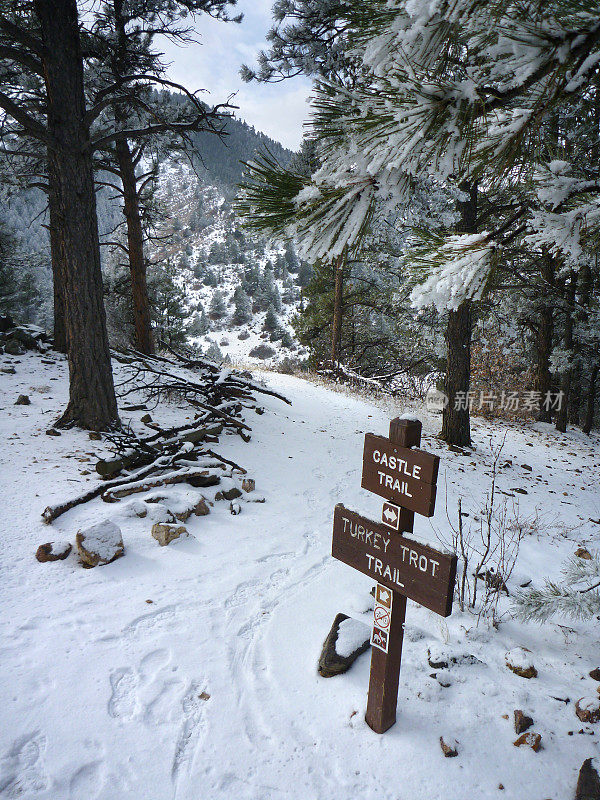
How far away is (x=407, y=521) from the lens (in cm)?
222

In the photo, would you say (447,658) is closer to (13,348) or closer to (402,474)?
(402,474)

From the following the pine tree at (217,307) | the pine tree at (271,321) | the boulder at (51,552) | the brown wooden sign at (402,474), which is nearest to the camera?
the brown wooden sign at (402,474)

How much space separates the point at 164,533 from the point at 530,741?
3.14 metres

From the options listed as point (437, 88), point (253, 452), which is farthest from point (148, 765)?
point (253, 452)

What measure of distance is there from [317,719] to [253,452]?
451 cm

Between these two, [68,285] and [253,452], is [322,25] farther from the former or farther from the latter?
[253,452]

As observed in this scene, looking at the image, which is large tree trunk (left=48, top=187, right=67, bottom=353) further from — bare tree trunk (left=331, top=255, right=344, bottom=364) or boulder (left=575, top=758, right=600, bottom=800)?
boulder (left=575, top=758, right=600, bottom=800)

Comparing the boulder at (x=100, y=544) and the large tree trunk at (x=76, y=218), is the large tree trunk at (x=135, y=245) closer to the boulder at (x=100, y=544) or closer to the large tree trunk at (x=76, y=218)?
the large tree trunk at (x=76, y=218)

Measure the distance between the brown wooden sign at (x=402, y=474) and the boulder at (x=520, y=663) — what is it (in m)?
1.68

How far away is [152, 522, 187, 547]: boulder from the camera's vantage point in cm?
399

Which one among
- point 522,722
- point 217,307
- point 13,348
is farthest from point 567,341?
point 217,307

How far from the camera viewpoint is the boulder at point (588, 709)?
2.47 m

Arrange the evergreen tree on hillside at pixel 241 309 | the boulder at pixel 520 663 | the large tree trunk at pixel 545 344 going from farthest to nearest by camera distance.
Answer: the evergreen tree on hillside at pixel 241 309
the large tree trunk at pixel 545 344
the boulder at pixel 520 663

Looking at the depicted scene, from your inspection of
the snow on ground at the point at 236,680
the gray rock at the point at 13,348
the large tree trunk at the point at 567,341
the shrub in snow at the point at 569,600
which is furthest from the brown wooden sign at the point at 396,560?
the large tree trunk at the point at 567,341
